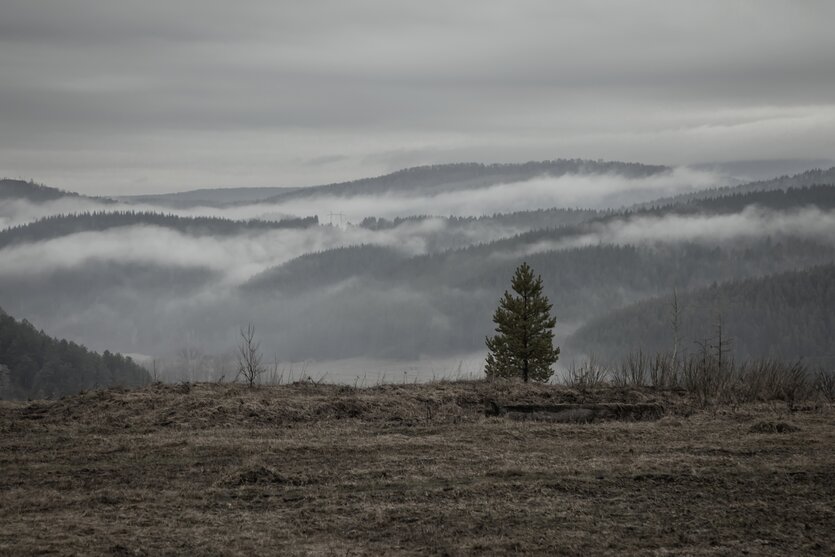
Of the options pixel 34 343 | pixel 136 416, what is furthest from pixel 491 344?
pixel 34 343

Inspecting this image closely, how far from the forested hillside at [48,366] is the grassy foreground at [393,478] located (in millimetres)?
139223

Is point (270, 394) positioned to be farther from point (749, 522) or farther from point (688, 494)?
point (749, 522)

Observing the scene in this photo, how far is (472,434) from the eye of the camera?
785 inches

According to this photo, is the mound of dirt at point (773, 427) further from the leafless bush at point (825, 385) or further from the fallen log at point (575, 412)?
the leafless bush at point (825, 385)

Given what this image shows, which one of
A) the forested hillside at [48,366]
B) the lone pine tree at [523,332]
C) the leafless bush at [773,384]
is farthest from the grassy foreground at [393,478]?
the forested hillside at [48,366]

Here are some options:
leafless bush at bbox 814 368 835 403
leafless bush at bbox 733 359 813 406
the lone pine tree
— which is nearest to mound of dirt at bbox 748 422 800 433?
leafless bush at bbox 733 359 813 406

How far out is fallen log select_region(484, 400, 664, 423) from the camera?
73.4 feet

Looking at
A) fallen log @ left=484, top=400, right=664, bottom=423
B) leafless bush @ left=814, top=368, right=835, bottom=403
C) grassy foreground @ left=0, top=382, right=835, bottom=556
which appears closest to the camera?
grassy foreground @ left=0, top=382, right=835, bottom=556

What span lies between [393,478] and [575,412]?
7825mm

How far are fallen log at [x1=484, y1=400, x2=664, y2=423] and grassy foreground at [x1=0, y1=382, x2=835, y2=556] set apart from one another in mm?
538

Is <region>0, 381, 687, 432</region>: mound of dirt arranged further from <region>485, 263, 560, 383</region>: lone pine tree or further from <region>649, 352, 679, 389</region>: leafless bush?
<region>485, 263, 560, 383</region>: lone pine tree

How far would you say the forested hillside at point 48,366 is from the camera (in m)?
158

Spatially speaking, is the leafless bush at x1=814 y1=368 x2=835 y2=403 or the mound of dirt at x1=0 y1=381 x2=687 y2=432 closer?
the mound of dirt at x1=0 y1=381 x2=687 y2=432

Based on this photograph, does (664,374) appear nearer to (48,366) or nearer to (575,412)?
(575,412)
